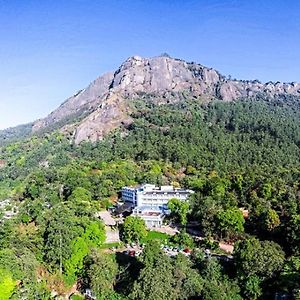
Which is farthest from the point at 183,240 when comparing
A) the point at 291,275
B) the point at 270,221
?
the point at 291,275

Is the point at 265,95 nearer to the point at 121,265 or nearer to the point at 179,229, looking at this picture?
the point at 179,229

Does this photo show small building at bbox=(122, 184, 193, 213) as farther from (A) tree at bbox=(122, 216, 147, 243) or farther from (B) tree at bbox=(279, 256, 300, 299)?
(B) tree at bbox=(279, 256, 300, 299)

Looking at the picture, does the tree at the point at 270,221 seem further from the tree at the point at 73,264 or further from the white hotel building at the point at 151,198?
the tree at the point at 73,264

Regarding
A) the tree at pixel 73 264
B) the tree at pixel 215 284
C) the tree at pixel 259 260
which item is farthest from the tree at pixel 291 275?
the tree at pixel 73 264

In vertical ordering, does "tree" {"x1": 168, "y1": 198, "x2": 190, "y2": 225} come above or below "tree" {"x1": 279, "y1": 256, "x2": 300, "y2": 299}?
above

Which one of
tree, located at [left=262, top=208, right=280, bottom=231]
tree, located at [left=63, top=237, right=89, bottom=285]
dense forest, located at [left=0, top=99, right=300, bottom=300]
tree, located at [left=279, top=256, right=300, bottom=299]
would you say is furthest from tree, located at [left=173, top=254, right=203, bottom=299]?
tree, located at [left=262, top=208, right=280, bottom=231]

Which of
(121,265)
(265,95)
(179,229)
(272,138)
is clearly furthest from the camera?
(265,95)

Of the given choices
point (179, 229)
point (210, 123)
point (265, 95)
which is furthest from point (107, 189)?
point (265, 95)
